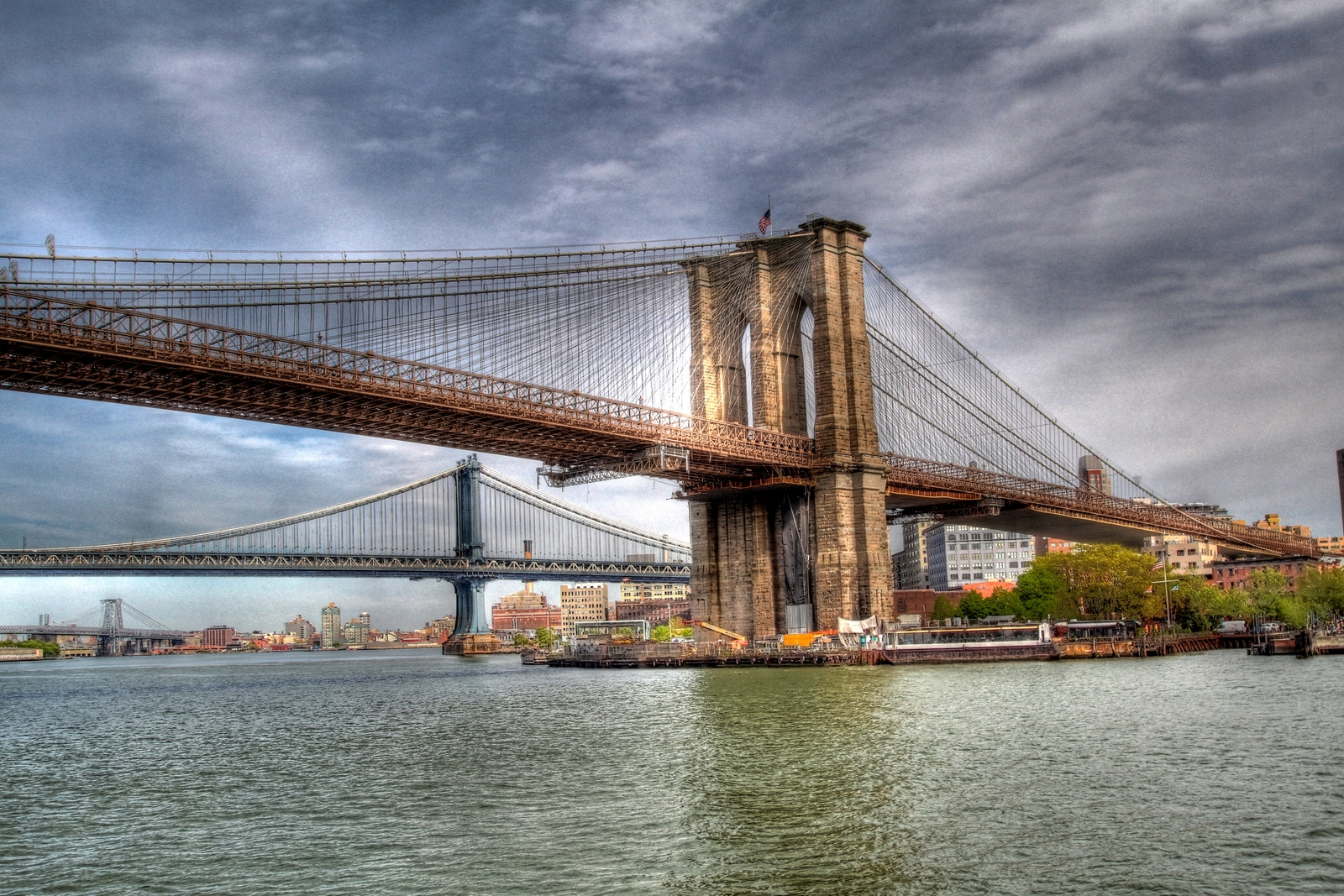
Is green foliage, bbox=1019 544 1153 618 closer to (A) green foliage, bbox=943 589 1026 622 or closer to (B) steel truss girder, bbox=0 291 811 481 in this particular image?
(A) green foliage, bbox=943 589 1026 622

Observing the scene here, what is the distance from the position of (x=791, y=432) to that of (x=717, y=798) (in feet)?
137

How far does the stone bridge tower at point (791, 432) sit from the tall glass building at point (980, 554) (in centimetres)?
7578

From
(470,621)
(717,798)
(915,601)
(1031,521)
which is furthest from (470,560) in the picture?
(717,798)

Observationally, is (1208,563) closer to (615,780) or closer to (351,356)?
(351,356)

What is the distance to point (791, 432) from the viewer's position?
192 ft

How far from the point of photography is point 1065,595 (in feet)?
224

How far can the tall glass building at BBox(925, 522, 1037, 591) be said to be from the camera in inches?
5138

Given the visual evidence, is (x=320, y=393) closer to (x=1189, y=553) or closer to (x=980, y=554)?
(x=1189, y=553)

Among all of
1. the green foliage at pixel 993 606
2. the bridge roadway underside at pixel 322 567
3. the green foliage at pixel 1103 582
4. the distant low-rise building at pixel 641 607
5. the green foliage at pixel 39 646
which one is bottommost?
the green foliage at pixel 39 646

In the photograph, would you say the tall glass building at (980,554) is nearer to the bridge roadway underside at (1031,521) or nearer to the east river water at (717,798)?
the bridge roadway underside at (1031,521)

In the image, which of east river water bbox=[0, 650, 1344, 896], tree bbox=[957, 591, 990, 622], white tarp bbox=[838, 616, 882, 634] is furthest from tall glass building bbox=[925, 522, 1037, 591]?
east river water bbox=[0, 650, 1344, 896]

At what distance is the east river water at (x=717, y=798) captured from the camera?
13.1 metres

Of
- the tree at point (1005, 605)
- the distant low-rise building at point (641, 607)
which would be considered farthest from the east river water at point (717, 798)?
the distant low-rise building at point (641, 607)

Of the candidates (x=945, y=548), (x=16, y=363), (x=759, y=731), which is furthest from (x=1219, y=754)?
(x=945, y=548)
